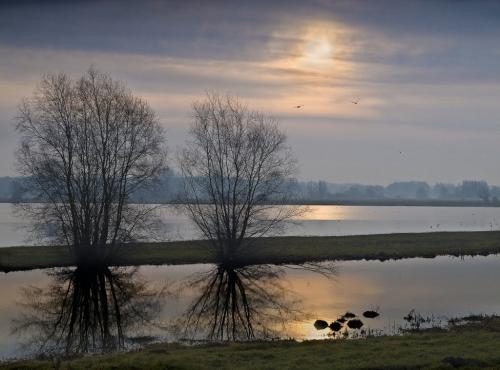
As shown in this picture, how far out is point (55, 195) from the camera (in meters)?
44.7

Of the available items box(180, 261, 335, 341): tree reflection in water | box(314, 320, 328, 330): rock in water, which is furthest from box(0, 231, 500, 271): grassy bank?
box(314, 320, 328, 330): rock in water

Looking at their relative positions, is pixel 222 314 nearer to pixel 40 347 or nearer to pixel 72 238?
pixel 40 347

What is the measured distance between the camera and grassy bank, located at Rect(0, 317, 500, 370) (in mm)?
16703

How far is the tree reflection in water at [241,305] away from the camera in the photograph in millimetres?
23844

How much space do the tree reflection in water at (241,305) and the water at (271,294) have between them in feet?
0.16

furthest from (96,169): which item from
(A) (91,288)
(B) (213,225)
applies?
(A) (91,288)

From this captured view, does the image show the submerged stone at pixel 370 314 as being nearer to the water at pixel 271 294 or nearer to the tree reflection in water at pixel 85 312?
the water at pixel 271 294

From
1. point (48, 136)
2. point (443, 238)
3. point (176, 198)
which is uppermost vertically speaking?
point (48, 136)

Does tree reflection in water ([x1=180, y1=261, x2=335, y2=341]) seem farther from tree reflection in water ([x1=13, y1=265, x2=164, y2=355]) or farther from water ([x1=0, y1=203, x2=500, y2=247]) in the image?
→ water ([x1=0, y1=203, x2=500, y2=247])

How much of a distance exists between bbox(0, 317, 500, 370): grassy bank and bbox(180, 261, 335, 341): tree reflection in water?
3158 mm

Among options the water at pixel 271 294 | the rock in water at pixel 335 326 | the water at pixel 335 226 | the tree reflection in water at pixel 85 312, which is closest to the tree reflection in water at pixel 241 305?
the water at pixel 271 294

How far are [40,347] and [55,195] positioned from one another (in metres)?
24.8

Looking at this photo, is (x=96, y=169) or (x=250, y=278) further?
(x=96, y=169)

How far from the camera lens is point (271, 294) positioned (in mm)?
32031
